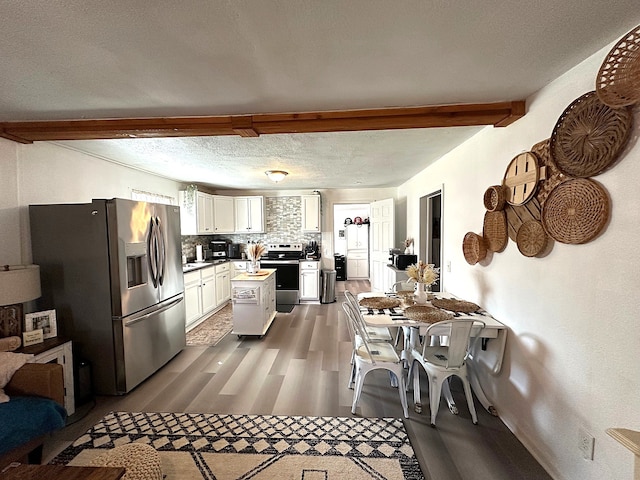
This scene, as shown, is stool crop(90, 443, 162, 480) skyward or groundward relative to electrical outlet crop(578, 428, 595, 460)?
groundward

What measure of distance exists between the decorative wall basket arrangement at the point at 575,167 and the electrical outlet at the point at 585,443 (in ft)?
3.34

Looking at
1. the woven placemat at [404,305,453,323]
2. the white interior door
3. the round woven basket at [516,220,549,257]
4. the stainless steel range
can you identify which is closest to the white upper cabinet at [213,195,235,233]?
the stainless steel range

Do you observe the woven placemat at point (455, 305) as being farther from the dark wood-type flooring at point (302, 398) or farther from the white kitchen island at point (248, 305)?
the white kitchen island at point (248, 305)

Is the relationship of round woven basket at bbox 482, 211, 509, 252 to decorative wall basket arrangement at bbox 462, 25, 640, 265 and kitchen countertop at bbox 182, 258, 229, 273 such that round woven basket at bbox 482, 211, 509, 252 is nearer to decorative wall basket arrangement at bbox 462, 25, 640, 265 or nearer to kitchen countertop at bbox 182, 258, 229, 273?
decorative wall basket arrangement at bbox 462, 25, 640, 265

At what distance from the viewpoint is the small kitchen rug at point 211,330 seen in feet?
13.0

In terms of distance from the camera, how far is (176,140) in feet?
9.05

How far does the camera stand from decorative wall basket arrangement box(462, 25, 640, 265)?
1.33 metres

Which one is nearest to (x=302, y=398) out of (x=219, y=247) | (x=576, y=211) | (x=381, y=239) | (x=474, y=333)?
(x=474, y=333)

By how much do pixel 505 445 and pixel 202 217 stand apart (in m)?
5.18

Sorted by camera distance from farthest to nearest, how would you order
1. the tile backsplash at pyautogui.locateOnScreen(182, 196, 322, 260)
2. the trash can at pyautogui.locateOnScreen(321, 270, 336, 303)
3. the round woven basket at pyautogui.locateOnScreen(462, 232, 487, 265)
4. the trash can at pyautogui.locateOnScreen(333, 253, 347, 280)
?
the trash can at pyautogui.locateOnScreen(333, 253, 347, 280) → the tile backsplash at pyautogui.locateOnScreen(182, 196, 322, 260) → the trash can at pyautogui.locateOnScreen(321, 270, 336, 303) → the round woven basket at pyautogui.locateOnScreen(462, 232, 487, 265)

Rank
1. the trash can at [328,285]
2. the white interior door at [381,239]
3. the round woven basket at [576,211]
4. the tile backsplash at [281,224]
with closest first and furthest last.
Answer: the round woven basket at [576,211], the white interior door at [381,239], the trash can at [328,285], the tile backsplash at [281,224]

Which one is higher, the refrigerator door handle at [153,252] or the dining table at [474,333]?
the refrigerator door handle at [153,252]

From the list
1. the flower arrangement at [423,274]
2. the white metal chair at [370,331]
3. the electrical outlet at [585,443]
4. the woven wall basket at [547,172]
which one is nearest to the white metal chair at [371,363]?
the white metal chair at [370,331]

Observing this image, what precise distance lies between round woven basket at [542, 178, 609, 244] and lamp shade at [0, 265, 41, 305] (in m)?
3.72
